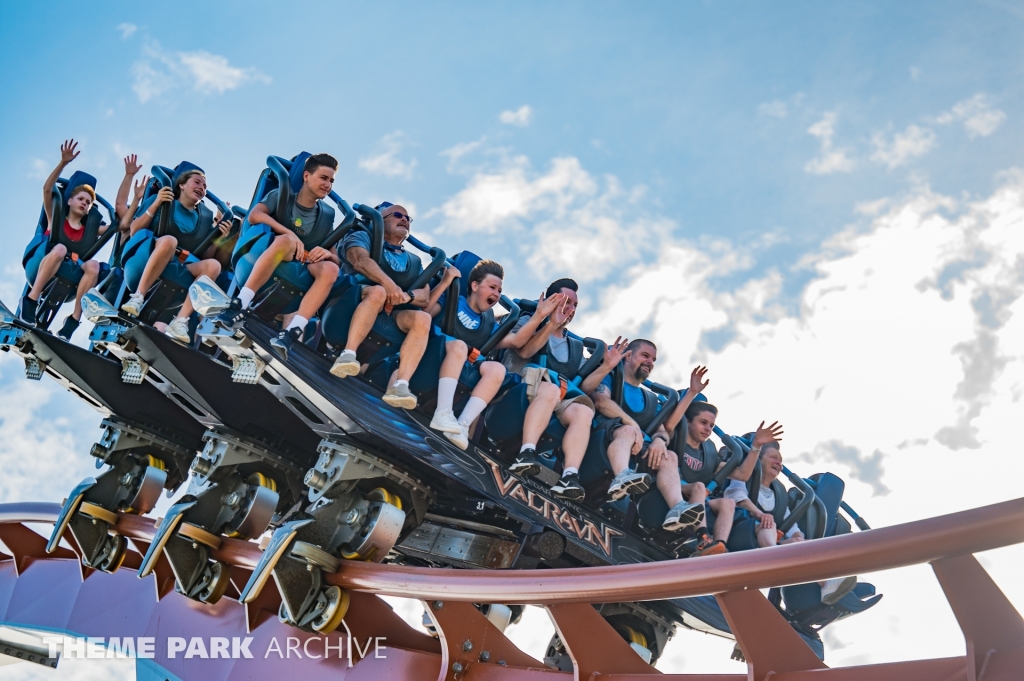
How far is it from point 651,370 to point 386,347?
1.95 m

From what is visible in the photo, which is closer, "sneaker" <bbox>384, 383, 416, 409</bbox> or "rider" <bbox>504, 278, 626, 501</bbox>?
"sneaker" <bbox>384, 383, 416, 409</bbox>

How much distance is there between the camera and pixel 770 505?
21.5ft

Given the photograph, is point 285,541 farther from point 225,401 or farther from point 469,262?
point 469,262

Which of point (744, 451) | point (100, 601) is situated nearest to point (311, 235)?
point (100, 601)

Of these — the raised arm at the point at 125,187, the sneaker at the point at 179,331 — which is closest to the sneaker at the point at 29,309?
the raised arm at the point at 125,187

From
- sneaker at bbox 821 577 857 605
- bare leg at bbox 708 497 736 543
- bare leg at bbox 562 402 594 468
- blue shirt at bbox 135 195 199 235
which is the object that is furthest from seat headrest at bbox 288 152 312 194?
sneaker at bbox 821 577 857 605

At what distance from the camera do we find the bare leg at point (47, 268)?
591 cm

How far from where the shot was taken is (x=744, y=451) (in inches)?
254

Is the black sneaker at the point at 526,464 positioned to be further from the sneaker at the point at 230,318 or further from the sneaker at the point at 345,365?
the sneaker at the point at 230,318

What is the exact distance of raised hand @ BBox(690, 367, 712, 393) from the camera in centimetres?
583

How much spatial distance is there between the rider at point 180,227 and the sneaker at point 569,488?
2450 millimetres

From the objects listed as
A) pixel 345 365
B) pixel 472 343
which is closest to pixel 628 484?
pixel 472 343

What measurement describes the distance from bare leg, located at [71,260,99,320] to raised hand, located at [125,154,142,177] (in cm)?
69

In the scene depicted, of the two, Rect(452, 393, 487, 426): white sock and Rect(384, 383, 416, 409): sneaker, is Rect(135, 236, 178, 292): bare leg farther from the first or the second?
Rect(452, 393, 487, 426): white sock
